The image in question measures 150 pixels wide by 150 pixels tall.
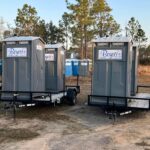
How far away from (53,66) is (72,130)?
4.74 meters

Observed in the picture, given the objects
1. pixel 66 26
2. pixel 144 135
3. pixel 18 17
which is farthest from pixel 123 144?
pixel 18 17

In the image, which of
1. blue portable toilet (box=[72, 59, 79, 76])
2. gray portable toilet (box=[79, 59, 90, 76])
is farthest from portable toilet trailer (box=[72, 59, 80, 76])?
gray portable toilet (box=[79, 59, 90, 76])

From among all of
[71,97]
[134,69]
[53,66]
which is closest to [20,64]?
[53,66]

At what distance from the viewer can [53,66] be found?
45.2 feet

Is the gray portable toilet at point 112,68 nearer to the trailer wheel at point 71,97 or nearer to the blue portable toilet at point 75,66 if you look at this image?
the trailer wheel at point 71,97

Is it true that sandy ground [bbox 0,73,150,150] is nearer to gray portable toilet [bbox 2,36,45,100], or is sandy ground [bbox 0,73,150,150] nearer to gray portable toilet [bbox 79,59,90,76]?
Result: gray portable toilet [bbox 2,36,45,100]

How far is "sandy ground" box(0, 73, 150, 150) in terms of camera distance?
7.99 metres

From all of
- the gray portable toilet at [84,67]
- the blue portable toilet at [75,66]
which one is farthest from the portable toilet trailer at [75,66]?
the gray portable toilet at [84,67]

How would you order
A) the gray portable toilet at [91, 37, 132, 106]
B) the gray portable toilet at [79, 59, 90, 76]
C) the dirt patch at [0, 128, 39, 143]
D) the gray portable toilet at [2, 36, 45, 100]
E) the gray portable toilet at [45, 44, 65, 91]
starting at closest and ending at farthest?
the dirt patch at [0, 128, 39, 143] → the gray portable toilet at [91, 37, 132, 106] → the gray portable toilet at [2, 36, 45, 100] → the gray portable toilet at [45, 44, 65, 91] → the gray portable toilet at [79, 59, 90, 76]

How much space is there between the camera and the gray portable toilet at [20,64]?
11508mm

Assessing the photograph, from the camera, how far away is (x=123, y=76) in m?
10.7

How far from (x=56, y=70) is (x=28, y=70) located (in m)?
2.40

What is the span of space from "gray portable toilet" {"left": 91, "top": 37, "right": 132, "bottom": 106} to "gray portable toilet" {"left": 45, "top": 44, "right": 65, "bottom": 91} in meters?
3.13

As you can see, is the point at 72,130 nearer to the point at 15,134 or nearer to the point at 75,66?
the point at 15,134
